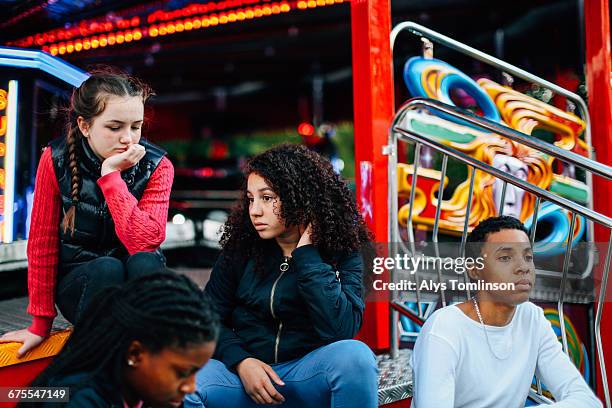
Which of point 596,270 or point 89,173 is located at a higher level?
point 89,173

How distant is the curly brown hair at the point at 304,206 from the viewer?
6.27ft

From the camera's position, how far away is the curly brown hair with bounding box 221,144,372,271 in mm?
1911

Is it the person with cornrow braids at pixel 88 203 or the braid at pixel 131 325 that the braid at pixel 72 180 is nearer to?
the person with cornrow braids at pixel 88 203

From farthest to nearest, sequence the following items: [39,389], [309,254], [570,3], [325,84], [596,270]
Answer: [325,84]
[570,3]
[596,270]
[309,254]
[39,389]

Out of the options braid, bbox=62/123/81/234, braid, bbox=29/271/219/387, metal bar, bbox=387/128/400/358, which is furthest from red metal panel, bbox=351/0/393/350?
braid, bbox=29/271/219/387

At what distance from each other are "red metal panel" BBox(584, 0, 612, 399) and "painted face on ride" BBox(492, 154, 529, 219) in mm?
362

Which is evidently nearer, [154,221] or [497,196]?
[154,221]

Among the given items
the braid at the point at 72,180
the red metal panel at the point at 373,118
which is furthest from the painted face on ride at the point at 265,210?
the red metal panel at the point at 373,118

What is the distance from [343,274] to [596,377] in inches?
77.1

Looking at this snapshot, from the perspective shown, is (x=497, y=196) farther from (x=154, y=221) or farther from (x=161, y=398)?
(x=161, y=398)

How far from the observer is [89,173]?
1.91m

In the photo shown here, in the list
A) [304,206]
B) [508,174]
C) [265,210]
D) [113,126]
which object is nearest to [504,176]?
[508,174]

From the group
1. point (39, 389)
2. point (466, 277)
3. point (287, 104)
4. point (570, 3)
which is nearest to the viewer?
point (39, 389)

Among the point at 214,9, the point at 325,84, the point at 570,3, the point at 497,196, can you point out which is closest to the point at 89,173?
the point at 497,196
